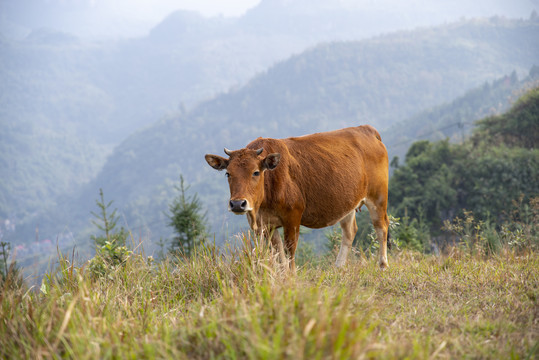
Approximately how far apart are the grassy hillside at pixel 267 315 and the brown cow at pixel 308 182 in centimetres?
84

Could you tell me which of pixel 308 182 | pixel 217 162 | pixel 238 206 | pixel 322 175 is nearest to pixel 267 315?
pixel 238 206

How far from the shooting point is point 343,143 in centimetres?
746

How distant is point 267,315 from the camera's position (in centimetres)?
351

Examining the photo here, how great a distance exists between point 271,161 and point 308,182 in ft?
3.21

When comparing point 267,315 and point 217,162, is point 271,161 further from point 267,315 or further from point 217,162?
point 267,315

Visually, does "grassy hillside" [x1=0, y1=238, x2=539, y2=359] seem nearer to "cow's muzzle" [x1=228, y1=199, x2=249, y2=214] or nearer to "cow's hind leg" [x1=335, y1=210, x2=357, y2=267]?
"cow's muzzle" [x1=228, y1=199, x2=249, y2=214]

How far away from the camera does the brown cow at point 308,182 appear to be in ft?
19.3

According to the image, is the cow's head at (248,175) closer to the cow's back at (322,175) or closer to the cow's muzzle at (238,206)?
the cow's muzzle at (238,206)

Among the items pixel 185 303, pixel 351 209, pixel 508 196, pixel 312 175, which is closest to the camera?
pixel 185 303

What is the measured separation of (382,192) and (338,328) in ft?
16.4

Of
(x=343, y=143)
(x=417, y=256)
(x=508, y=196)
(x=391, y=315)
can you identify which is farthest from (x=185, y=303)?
(x=508, y=196)

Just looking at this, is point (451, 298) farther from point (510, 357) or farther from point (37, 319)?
point (37, 319)

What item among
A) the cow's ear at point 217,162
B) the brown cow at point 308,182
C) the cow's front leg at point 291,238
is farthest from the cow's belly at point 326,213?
the cow's ear at point 217,162

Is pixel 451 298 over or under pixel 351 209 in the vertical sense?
under
